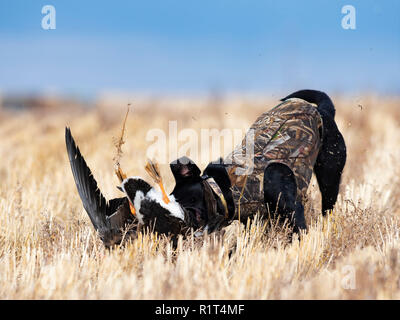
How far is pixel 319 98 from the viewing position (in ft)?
15.0

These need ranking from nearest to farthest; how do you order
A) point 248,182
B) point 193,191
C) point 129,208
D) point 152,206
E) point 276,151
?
point 152,206
point 129,208
point 193,191
point 248,182
point 276,151

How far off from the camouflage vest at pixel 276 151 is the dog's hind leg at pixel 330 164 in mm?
146

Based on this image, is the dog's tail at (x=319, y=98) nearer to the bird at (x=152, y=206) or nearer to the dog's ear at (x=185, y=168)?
the dog's ear at (x=185, y=168)

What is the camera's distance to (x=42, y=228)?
14.0 feet

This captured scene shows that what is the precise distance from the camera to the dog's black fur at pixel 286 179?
135 inches

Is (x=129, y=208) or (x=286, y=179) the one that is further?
(x=286, y=179)

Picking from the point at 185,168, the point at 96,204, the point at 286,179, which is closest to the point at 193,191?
the point at 185,168

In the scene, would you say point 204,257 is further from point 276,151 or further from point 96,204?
point 276,151

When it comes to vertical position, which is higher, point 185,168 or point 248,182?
point 185,168

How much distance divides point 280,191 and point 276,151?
312mm

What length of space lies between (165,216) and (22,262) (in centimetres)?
120

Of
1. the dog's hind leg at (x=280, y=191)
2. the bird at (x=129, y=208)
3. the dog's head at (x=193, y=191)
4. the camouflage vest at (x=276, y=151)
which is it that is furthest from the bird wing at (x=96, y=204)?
the dog's hind leg at (x=280, y=191)

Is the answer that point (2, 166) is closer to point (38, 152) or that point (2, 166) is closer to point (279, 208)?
point (38, 152)
